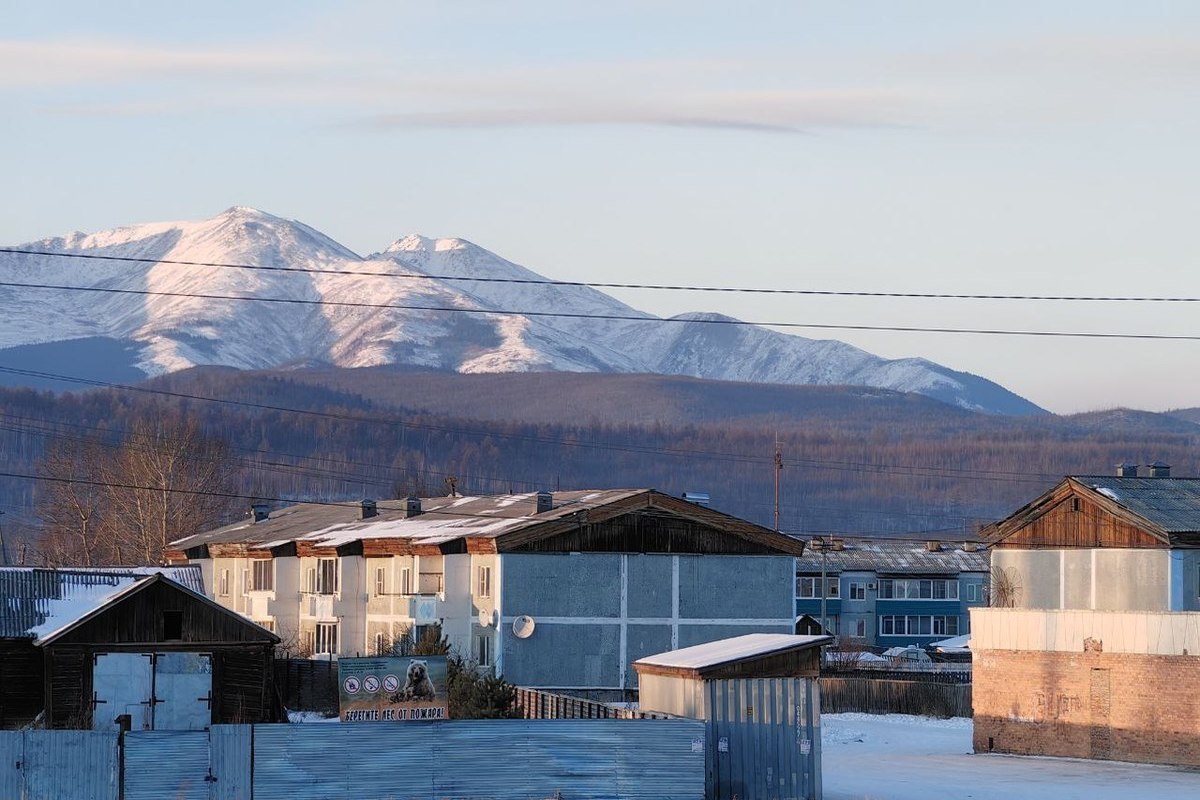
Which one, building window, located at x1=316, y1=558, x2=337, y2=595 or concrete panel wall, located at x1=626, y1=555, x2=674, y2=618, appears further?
building window, located at x1=316, y1=558, x2=337, y2=595

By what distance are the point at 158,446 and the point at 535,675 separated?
6981 centimetres

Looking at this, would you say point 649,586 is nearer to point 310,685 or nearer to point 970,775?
point 310,685

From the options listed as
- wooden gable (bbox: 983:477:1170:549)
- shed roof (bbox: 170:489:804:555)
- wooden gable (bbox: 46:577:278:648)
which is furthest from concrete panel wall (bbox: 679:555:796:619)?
wooden gable (bbox: 46:577:278:648)

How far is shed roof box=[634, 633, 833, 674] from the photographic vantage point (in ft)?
138

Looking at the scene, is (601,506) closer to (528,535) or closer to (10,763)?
(528,535)

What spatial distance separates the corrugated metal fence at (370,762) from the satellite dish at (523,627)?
96.5ft

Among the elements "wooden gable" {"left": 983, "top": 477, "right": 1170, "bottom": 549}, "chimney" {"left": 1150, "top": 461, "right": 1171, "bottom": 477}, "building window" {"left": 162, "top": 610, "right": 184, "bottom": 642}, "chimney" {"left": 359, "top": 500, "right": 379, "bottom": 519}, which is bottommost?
"building window" {"left": 162, "top": 610, "right": 184, "bottom": 642}

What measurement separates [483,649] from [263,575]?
2021cm

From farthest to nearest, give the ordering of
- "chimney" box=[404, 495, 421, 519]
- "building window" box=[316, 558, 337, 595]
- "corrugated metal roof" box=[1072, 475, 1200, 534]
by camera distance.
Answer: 1. "chimney" box=[404, 495, 421, 519]
2. "building window" box=[316, 558, 337, 595]
3. "corrugated metal roof" box=[1072, 475, 1200, 534]

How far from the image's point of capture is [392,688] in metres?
40.8

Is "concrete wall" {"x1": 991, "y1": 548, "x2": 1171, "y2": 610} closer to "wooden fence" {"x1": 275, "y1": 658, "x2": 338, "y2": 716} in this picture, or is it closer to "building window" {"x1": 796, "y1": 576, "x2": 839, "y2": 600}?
"wooden fence" {"x1": 275, "y1": 658, "x2": 338, "y2": 716}

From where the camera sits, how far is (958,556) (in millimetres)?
138125

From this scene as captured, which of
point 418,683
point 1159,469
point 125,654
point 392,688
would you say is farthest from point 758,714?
point 1159,469

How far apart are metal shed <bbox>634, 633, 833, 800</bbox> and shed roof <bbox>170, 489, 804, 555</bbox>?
Answer: 28.2 m
